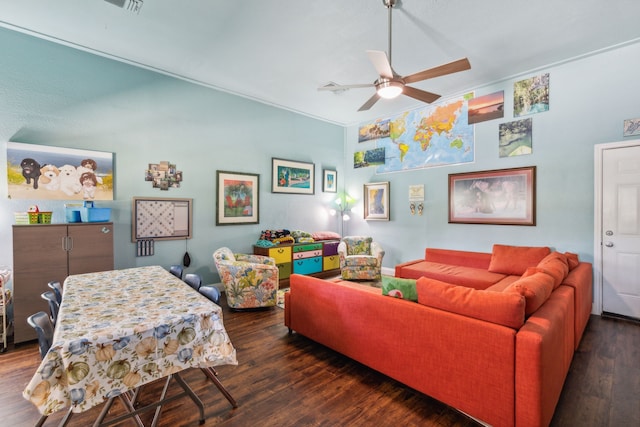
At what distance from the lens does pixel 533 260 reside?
392 cm

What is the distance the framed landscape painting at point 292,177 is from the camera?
5.68 metres

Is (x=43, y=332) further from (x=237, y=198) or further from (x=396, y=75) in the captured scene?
(x=237, y=198)

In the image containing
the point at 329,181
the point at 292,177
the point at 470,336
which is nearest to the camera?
the point at 470,336

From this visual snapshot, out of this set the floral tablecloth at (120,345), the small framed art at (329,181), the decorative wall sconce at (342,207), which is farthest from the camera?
the decorative wall sconce at (342,207)

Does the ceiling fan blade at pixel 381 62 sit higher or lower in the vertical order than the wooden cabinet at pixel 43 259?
higher

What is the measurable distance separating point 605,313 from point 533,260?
3.52ft

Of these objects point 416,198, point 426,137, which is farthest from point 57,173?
point 426,137

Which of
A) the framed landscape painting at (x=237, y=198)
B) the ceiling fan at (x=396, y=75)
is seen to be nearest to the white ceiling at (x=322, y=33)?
the ceiling fan at (x=396, y=75)

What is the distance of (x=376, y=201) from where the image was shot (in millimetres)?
6266

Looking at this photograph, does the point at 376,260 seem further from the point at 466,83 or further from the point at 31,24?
the point at 31,24

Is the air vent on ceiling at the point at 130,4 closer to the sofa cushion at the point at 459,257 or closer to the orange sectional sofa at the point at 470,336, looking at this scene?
the orange sectional sofa at the point at 470,336

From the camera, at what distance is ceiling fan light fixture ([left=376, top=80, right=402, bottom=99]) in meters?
2.88

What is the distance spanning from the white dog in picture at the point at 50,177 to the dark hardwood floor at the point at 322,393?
1774mm

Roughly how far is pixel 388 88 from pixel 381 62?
36cm
